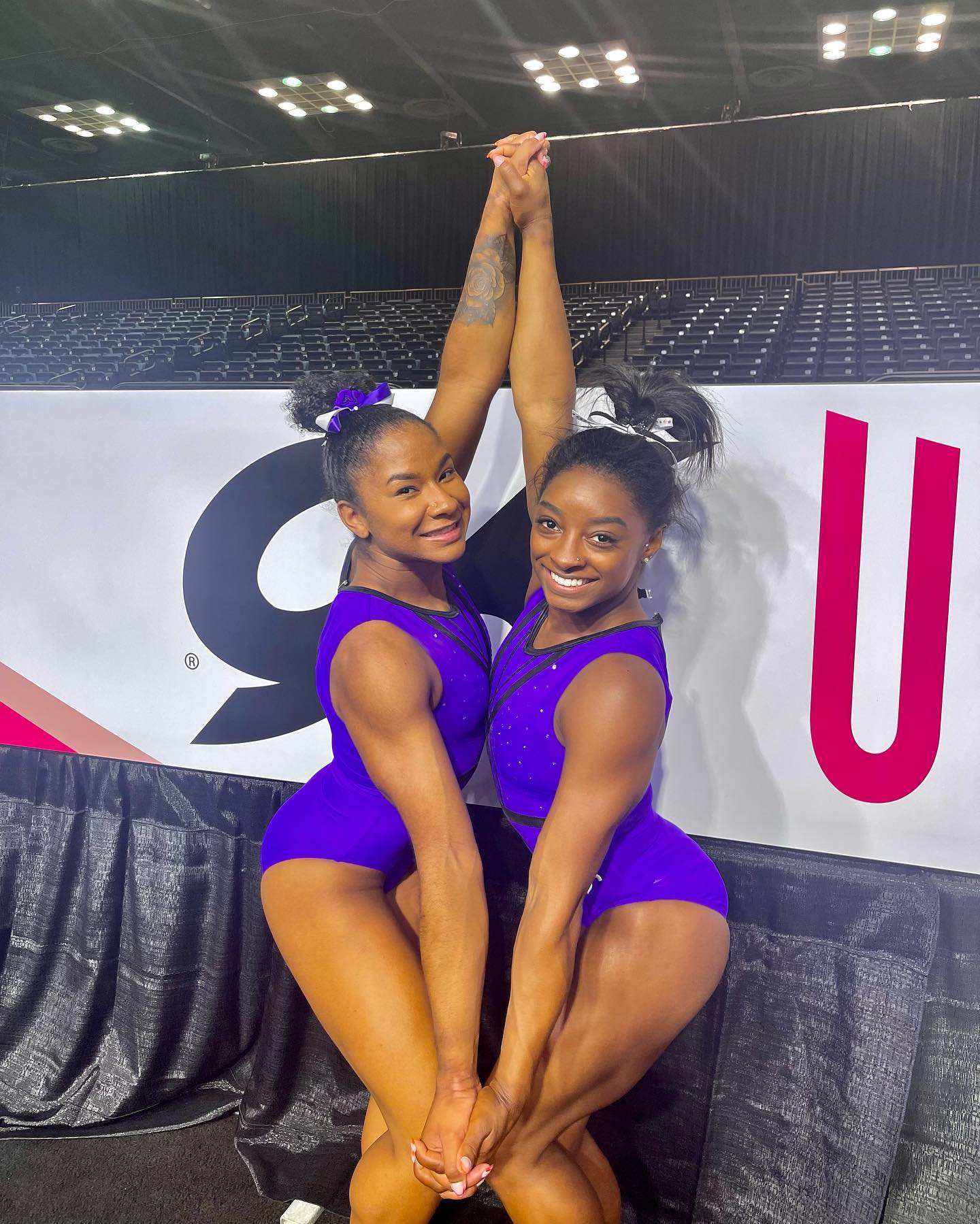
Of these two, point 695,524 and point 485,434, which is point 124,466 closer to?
point 485,434

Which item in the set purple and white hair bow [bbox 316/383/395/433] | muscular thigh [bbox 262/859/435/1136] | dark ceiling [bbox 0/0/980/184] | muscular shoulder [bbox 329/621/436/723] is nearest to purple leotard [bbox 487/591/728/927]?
muscular shoulder [bbox 329/621/436/723]

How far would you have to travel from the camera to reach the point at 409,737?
3.39 ft

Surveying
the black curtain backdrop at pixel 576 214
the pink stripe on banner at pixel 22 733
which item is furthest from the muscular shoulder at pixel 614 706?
the black curtain backdrop at pixel 576 214

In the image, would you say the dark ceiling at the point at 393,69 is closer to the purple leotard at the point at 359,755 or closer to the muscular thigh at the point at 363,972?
the purple leotard at the point at 359,755

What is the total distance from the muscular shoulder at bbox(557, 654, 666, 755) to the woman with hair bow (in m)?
0.16

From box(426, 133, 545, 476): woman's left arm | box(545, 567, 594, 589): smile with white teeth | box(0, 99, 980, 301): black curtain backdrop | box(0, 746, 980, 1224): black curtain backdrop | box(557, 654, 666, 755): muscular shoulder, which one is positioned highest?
box(0, 99, 980, 301): black curtain backdrop

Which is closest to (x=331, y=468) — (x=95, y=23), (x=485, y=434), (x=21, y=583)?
(x=485, y=434)

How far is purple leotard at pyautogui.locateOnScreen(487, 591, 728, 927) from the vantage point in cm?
111

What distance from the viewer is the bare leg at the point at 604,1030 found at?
1045 mm

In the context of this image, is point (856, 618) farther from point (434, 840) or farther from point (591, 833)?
point (434, 840)

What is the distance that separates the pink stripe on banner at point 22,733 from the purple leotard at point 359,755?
70cm

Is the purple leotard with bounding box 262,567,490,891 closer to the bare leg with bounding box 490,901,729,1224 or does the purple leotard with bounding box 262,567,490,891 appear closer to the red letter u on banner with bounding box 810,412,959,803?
the bare leg with bounding box 490,901,729,1224

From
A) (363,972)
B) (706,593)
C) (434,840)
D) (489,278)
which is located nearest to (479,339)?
(489,278)

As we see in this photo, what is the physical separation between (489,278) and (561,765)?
2.35 ft
